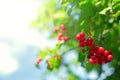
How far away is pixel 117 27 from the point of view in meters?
7.84

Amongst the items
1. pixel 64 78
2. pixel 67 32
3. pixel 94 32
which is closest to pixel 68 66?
pixel 64 78

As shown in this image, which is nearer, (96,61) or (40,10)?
(96,61)

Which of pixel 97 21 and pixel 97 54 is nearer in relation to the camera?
pixel 97 54

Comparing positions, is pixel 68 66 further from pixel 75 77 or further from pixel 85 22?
pixel 85 22

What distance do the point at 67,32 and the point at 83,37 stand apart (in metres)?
2.38

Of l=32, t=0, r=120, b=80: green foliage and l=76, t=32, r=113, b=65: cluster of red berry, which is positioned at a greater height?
l=32, t=0, r=120, b=80: green foliage

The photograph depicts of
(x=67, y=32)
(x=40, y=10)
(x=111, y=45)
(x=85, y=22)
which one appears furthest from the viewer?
(x=40, y=10)

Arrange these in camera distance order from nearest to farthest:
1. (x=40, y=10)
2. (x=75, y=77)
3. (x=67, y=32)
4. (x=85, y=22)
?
(x=85, y=22) < (x=67, y=32) < (x=75, y=77) < (x=40, y=10)

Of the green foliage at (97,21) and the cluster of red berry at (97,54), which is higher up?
the green foliage at (97,21)

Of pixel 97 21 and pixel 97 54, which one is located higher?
pixel 97 21

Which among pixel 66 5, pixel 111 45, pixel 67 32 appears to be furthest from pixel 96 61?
pixel 67 32

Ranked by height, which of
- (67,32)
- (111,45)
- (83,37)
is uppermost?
(67,32)

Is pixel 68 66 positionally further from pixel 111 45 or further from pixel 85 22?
pixel 85 22

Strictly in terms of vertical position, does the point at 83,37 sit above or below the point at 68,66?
below
